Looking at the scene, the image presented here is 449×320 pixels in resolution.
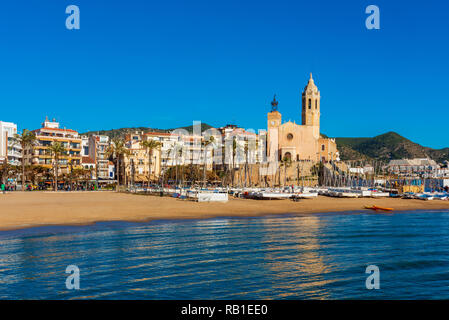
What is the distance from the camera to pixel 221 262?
20.6 m

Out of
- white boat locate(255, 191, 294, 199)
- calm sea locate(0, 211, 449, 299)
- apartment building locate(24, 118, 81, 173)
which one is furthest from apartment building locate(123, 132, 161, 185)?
calm sea locate(0, 211, 449, 299)

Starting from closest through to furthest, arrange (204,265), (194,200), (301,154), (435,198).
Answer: (204,265) < (194,200) < (435,198) < (301,154)

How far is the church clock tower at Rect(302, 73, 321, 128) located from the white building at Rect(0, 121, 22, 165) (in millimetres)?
84368

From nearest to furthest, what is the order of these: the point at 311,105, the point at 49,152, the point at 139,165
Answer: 1. the point at 49,152
2. the point at 139,165
3. the point at 311,105

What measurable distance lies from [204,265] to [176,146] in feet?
394

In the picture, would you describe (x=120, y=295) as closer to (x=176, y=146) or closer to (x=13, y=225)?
(x=13, y=225)

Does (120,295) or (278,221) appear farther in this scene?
(278,221)

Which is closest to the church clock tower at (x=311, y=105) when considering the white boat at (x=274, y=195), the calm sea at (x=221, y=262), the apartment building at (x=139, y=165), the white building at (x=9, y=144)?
the apartment building at (x=139, y=165)

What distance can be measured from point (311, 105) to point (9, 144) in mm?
88964

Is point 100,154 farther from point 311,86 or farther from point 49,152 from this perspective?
point 311,86

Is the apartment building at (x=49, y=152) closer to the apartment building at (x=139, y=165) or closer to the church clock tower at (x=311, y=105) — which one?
the apartment building at (x=139, y=165)

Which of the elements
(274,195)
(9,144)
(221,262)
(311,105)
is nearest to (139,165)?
(9,144)

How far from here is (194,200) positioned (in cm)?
5981
